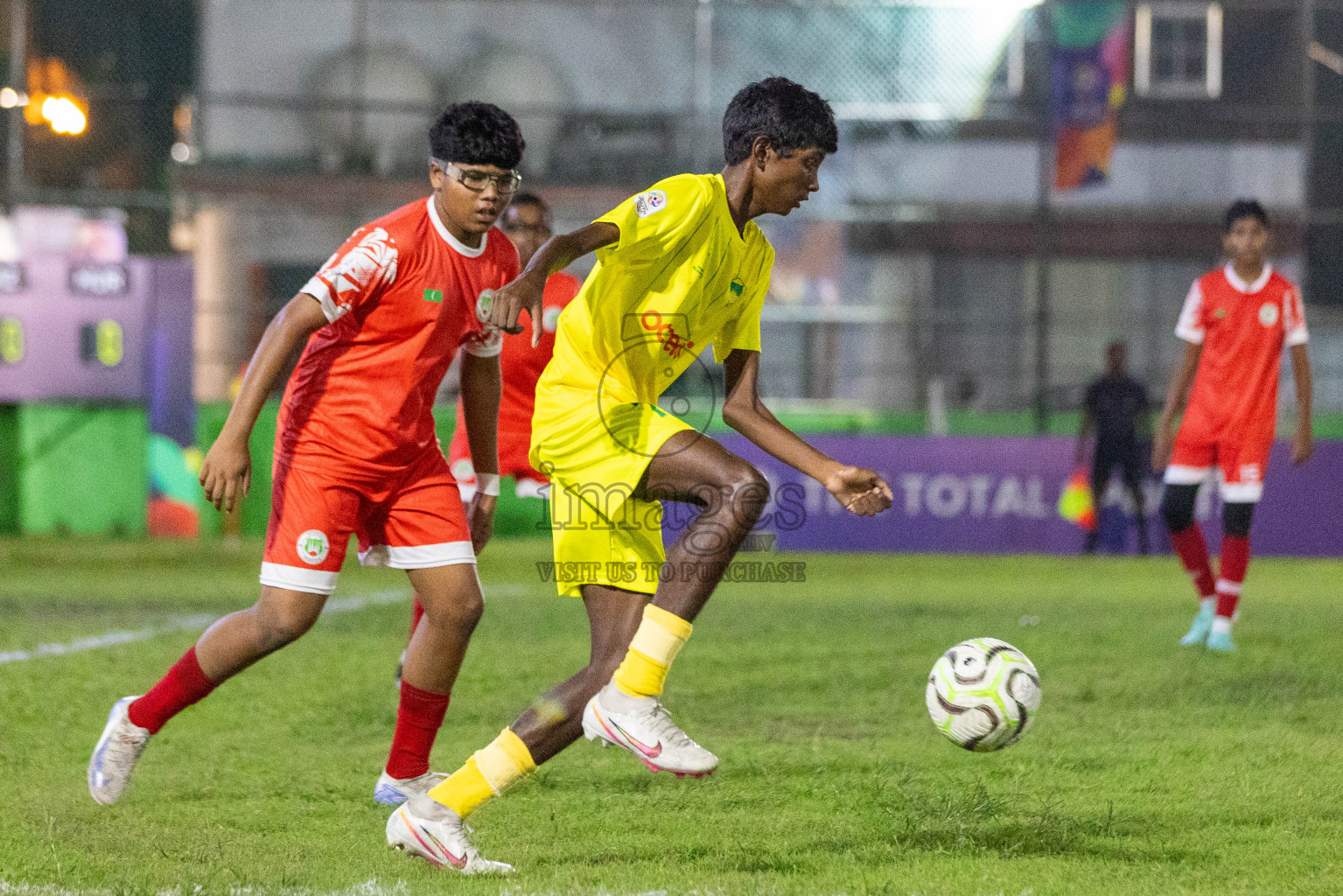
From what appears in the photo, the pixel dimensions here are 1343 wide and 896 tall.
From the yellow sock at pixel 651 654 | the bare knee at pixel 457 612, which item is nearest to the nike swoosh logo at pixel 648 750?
the yellow sock at pixel 651 654

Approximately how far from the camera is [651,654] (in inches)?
139

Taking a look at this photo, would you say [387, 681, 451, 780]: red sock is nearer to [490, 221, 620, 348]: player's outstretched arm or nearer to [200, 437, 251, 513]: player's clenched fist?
[200, 437, 251, 513]: player's clenched fist

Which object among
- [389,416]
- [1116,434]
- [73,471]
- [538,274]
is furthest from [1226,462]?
[73,471]

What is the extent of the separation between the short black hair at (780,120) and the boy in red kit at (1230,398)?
4.69 metres

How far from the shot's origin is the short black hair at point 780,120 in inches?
152

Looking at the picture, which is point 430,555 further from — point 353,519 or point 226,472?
point 226,472

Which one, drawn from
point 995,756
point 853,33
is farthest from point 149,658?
point 853,33

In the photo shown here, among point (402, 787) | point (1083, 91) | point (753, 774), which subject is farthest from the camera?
point (1083, 91)

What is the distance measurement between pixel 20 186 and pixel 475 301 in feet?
51.4

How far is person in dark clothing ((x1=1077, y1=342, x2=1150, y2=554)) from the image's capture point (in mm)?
14594

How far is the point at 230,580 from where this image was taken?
11.6 m

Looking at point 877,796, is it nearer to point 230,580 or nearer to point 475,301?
point 475,301

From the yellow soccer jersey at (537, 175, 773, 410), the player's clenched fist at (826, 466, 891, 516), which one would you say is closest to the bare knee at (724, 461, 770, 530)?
the player's clenched fist at (826, 466, 891, 516)

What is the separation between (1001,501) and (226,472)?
12105 mm
